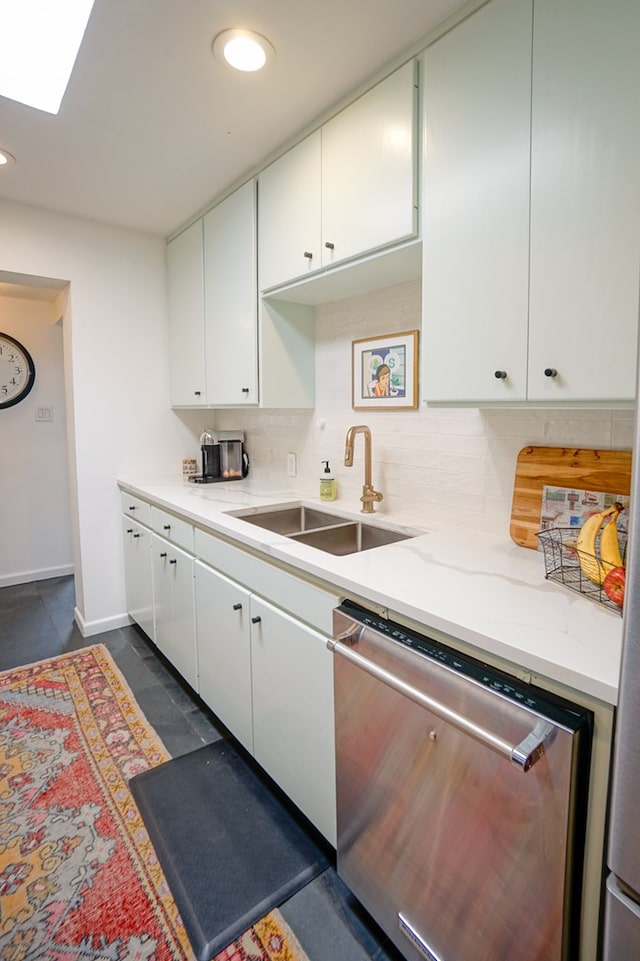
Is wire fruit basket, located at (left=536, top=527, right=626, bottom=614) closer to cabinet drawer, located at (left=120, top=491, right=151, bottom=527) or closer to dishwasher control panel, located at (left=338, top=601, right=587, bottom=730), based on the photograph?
dishwasher control panel, located at (left=338, top=601, right=587, bottom=730)

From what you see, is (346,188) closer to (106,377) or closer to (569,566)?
(569,566)

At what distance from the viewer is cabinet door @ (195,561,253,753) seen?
1.72m

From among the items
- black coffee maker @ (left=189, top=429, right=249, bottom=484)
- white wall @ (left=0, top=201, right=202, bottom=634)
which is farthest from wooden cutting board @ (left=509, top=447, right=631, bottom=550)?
white wall @ (left=0, top=201, right=202, bottom=634)

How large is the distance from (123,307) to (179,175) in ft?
3.03

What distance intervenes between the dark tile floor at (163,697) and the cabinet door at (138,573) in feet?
0.59

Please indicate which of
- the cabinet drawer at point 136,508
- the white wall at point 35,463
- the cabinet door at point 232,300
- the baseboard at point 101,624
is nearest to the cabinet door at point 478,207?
the cabinet door at point 232,300

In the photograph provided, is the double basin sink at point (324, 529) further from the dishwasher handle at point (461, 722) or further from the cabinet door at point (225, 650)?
the dishwasher handle at point (461, 722)

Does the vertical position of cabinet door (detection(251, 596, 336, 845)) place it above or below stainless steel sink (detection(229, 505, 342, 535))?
below

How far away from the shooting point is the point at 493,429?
1595mm

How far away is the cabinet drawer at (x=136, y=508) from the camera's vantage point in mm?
2510

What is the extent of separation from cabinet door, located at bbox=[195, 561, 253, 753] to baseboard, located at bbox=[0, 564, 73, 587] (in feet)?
8.40

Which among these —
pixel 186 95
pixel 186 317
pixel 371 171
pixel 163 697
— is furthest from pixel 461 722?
pixel 186 317

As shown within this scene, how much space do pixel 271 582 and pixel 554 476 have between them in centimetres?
92

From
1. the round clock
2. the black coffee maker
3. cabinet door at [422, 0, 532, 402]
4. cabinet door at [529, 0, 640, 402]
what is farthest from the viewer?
the round clock
